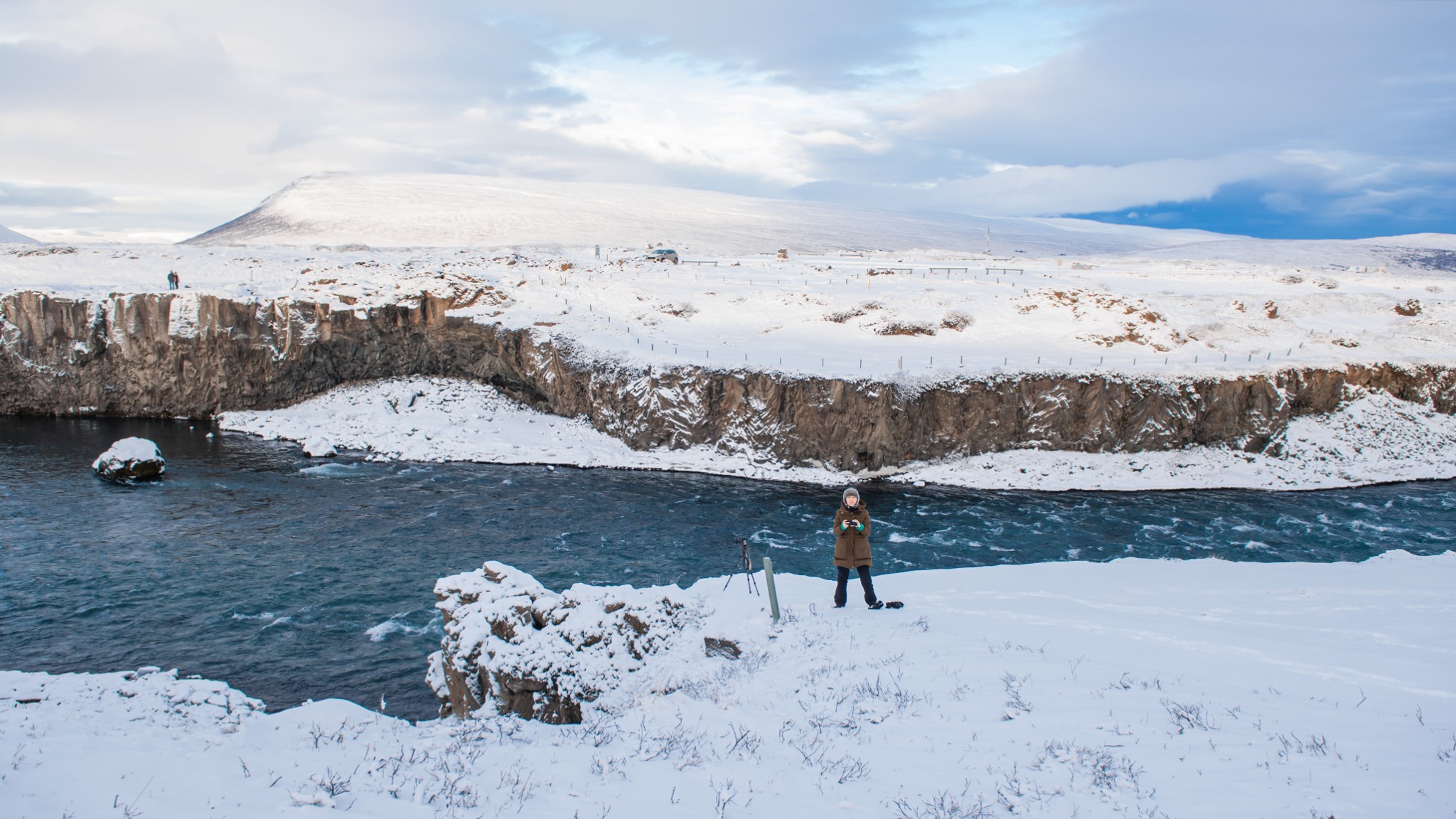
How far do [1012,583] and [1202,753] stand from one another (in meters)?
7.43

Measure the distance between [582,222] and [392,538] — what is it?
91.5 metres

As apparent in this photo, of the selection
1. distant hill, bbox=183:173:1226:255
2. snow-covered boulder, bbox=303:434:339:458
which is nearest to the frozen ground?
snow-covered boulder, bbox=303:434:339:458

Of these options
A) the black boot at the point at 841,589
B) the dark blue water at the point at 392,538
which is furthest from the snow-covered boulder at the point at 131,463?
the black boot at the point at 841,589

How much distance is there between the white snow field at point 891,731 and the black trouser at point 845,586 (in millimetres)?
229

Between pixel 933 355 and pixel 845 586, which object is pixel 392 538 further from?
pixel 933 355

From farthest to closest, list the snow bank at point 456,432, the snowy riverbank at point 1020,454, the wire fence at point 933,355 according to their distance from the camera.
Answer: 1. the wire fence at point 933,355
2. the snow bank at point 456,432
3. the snowy riverbank at point 1020,454

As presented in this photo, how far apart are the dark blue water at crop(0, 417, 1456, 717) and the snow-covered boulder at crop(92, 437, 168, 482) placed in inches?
33.3

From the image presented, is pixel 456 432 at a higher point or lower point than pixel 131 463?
higher

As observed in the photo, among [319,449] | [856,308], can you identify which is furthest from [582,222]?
[319,449]

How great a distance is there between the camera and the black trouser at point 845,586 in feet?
42.8

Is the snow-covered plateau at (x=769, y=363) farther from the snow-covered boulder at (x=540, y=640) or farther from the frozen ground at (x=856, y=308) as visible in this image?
the snow-covered boulder at (x=540, y=640)

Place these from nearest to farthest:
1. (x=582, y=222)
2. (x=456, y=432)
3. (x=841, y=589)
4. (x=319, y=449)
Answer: (x=841, y=589), (x=319, y=449), (x=456, y=432), (x=582, y=222)

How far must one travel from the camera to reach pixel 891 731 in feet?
29.1

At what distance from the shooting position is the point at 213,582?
2006 cm
